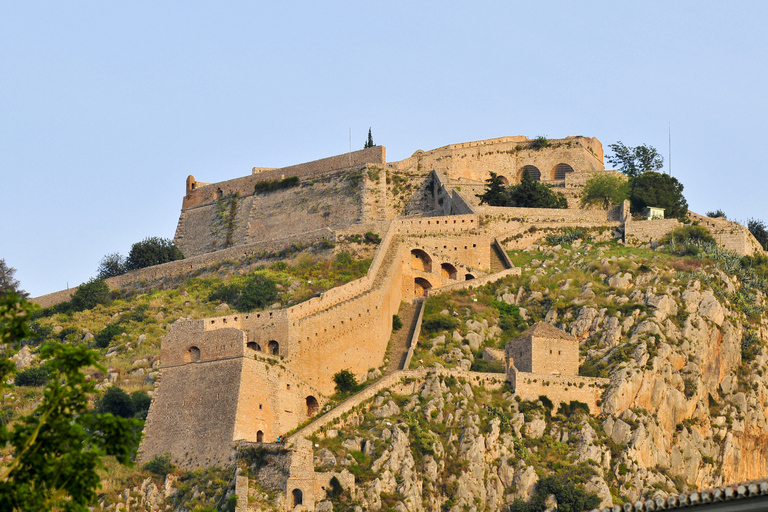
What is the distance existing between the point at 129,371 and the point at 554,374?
20.5 meters

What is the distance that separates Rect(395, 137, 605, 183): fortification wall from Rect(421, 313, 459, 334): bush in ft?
77.2

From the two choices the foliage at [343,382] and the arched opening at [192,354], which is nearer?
the arched opening at [192,354]

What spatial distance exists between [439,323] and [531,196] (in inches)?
726

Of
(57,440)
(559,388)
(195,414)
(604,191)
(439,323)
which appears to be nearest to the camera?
(57,440)

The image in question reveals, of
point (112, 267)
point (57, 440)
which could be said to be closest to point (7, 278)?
point (112, 267)

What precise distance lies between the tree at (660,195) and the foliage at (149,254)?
31.1m

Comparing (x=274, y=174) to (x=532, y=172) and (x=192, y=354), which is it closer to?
(x=532, y=172)

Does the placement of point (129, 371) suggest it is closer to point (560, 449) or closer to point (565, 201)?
point (560, 449)

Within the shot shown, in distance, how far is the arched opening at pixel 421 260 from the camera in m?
65.8

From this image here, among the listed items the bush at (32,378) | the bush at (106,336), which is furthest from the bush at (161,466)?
the bush at (106,336)

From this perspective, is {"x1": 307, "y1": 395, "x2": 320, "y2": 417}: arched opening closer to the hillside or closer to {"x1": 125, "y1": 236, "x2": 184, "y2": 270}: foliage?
the hillside

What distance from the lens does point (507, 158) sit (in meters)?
84.8

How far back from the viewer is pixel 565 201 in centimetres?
7744

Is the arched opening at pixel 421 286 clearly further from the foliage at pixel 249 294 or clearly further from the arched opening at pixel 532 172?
the arched opening at pixel 532 172
